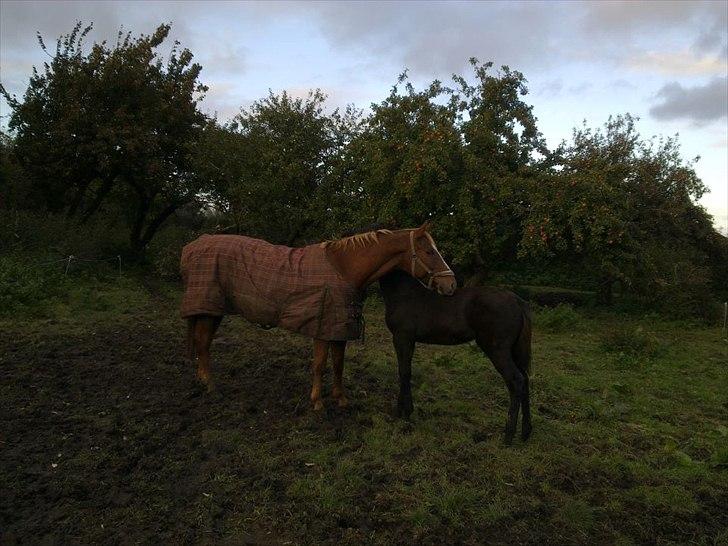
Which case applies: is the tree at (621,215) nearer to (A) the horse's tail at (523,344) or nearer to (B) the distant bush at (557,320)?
(B) the distant bush at (557,320)

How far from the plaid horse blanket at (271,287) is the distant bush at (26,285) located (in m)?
5.91

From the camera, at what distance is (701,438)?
5633 millimetres

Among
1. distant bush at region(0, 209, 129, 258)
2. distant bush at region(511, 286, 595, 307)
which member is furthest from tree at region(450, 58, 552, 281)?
distant bush at region(0, 209, 129, 258)

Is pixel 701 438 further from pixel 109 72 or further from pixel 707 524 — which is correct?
pixel 109 72

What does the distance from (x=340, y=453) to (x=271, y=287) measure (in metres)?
1.93

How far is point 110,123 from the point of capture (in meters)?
16.1

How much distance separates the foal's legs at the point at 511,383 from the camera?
16.7 feet

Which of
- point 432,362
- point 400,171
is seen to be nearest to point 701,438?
point 432,362

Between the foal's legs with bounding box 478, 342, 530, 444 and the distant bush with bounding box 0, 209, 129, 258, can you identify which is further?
the distant bush with bounding box 0, 209, 129, 258

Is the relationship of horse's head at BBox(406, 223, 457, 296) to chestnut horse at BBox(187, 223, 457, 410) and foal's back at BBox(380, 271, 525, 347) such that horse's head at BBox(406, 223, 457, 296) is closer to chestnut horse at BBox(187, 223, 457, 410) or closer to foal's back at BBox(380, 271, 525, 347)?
chestnut horse at BBox(187, 223, 457, 410)

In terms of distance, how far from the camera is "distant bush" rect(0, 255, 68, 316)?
10.2 m

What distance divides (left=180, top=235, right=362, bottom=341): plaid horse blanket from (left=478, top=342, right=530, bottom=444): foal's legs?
145 centimetres

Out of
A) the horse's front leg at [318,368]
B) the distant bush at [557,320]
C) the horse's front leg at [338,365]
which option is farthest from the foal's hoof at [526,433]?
the distant bush at [557,320]

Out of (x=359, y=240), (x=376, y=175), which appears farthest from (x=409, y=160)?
(x=359, y=240)
